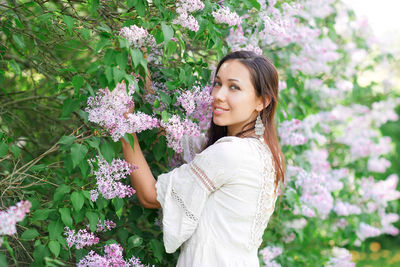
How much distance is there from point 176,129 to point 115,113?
0.91ft

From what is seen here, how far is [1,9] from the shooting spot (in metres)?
2.21

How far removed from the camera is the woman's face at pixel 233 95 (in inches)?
78.4

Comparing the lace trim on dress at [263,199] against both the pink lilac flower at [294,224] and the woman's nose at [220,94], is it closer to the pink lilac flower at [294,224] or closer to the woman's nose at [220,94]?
the woman's nose at [220,94]

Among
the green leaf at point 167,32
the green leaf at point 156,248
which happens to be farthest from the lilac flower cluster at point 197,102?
the green leaf at point 156,248

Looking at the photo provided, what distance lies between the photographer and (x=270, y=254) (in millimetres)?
2879

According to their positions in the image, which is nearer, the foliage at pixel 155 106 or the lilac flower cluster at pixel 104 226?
the foliage at pixel 155 106

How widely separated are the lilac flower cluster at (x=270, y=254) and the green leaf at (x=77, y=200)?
61.5 inches

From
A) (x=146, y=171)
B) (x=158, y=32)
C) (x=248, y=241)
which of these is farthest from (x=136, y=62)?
(x=248, y=241)

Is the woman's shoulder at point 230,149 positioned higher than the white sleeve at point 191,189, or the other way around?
the woman's shoulder at point 230,149

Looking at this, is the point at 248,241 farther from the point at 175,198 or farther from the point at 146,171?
the point at 146,171

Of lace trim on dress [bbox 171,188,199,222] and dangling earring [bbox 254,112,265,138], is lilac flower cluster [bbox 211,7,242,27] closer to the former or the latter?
dangling earring [bbox 254,112,265,138]

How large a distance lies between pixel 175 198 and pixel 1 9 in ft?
4.14

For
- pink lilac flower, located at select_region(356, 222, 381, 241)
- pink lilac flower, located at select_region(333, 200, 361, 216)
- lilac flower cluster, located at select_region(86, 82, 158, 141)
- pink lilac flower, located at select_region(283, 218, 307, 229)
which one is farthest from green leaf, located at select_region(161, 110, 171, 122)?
pink lilac flower, located at select_region(356, 222, 381, 241)

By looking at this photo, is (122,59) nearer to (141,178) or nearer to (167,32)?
(167,32)
